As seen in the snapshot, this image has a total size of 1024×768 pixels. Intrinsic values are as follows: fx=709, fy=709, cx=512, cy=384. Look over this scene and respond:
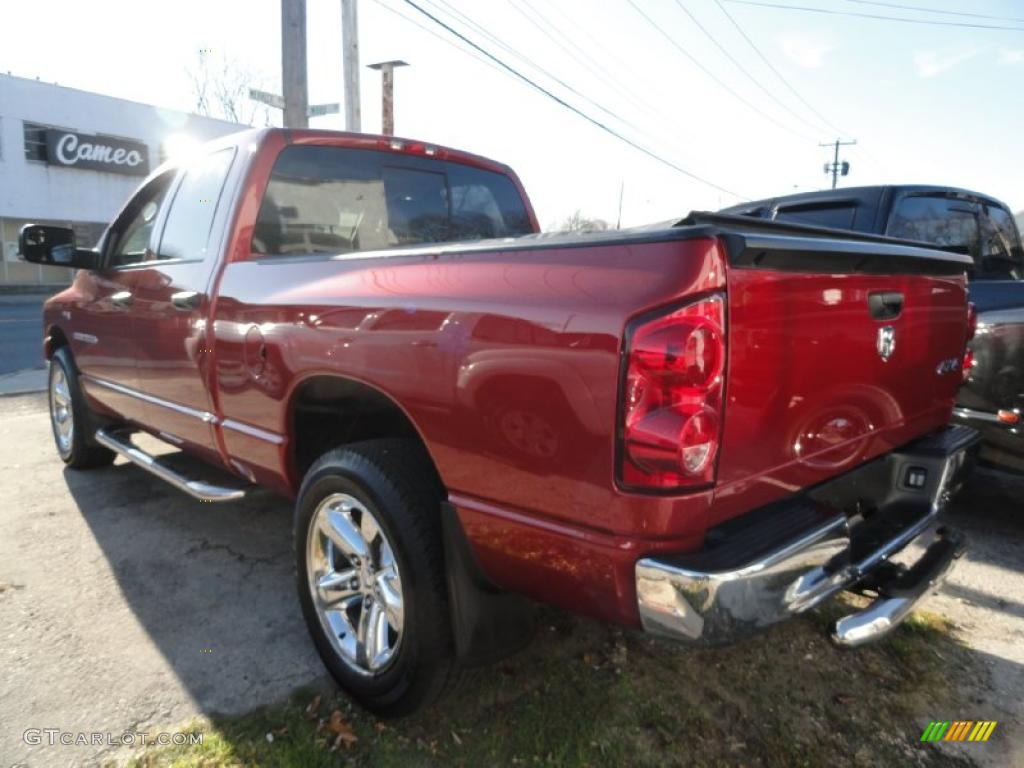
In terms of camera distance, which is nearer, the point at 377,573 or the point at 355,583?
the point at 377,573

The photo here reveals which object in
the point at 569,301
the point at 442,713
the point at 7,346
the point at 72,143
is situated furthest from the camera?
the point at 72,143

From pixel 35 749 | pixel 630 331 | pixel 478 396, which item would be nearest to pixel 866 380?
pixel 630 331

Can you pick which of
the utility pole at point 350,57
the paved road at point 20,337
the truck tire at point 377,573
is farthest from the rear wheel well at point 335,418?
the paved road at point 20,337

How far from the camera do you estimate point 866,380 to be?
2154 millimetres

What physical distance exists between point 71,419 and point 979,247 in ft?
22.1

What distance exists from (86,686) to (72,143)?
3173cm

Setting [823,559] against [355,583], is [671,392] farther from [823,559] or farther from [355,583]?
[355,583]

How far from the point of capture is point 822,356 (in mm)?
1921

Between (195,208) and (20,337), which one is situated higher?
(195,208)

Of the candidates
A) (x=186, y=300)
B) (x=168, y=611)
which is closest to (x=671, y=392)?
(x=186, y=300)

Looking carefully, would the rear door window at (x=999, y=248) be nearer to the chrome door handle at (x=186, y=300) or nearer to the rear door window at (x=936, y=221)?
the rear door window at (x=936, y=221)

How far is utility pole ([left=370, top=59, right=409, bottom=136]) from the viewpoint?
35.9 ft

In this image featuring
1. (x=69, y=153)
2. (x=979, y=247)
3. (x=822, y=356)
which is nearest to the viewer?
(x=822, y=356)

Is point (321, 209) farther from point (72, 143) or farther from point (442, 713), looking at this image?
point (72, 143)
